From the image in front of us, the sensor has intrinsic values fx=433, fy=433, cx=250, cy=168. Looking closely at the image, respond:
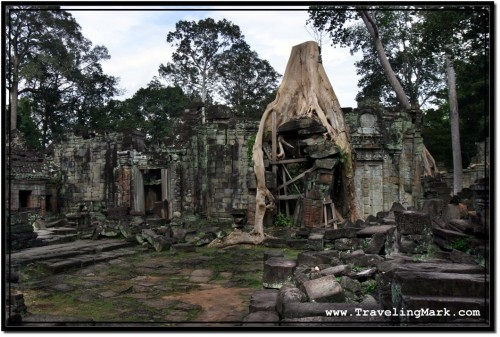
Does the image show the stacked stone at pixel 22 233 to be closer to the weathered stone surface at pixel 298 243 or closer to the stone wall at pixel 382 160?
the weathered stone surface at pixel 298 243

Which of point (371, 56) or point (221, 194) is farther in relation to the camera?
point (371, 56)

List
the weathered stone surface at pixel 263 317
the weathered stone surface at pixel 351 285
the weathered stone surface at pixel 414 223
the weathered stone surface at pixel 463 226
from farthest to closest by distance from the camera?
the weathered stone surface at pixel 414 223 → the weathered stone surface at pixel 463 226 → the weathered stone surface at pixel 351 285 → the weathered stone surface at pixel 263 317

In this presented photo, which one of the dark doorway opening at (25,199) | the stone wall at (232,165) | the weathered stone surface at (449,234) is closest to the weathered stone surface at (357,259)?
the weathered stone surface at (449,234)

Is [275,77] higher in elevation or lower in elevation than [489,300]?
higher

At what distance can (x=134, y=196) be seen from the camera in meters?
20.0

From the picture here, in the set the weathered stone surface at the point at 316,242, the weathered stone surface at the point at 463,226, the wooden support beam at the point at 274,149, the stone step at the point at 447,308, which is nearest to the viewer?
the stone step at the point at 447,308

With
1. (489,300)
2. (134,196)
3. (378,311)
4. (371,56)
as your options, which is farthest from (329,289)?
(371,56)

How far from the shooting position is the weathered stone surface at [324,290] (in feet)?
13.7

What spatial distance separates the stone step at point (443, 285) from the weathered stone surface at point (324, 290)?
29.6 inches

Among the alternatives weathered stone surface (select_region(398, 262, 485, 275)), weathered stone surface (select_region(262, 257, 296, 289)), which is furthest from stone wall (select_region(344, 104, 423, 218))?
weathered stone surface (select_region(398, 262, 485, 275))

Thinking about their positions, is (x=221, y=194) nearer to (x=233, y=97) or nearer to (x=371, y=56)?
(x=371, y=56)

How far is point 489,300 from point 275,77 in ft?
114

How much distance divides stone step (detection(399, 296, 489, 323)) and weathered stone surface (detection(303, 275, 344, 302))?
959mm

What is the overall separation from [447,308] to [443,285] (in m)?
0.24
